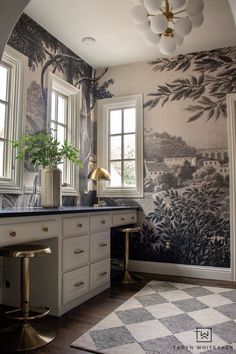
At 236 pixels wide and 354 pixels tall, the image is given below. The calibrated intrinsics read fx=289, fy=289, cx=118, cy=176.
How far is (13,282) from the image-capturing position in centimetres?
243

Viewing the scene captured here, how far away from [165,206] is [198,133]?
99 cm

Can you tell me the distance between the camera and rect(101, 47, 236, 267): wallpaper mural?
3438 millimetres

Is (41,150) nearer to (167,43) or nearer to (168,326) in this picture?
(167,43)

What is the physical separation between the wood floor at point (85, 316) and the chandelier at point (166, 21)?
2.33m

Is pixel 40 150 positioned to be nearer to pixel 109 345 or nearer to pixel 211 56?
pixel 109 345

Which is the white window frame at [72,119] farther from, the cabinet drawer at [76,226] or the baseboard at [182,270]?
the baseboard at [182,270]

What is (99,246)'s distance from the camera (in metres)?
2.88

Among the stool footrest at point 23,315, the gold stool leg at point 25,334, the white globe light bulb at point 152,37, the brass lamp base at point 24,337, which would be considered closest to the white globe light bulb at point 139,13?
the white globe light bulb at point 152,37

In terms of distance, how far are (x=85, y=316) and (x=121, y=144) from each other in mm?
2387

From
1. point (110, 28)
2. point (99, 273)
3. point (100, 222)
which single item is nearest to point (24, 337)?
point (99, 273)

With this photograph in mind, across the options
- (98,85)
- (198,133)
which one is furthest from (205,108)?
(98,85)

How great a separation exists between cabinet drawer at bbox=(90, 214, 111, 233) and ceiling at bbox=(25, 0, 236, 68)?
6.63 ft

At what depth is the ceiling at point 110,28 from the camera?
2.76 m

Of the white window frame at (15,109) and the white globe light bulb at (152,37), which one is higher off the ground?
the white globe light bulb at (152,37)
